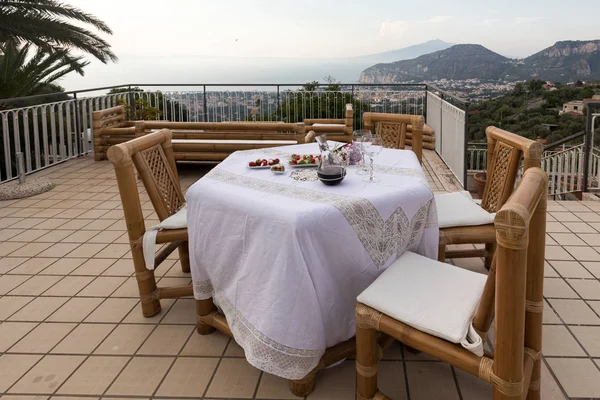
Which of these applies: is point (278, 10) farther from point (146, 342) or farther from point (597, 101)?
point (146, 342)

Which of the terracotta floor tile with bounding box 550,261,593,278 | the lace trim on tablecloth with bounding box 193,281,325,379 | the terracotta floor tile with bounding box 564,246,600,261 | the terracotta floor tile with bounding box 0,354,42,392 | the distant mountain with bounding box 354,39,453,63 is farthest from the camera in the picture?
the distant mountain with bounding box 354,39,453,63

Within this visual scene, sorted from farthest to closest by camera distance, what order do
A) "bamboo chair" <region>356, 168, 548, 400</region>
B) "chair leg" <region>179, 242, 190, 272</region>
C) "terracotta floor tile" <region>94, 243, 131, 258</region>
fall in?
"terracotta floor tile" <region>94, 243, 131, 258</region> → "chair leg" <region>179, 242, 190, 272</region> → "bamboo chair" <region>356, 168, 548, 400</region>

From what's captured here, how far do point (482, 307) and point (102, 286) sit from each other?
7.30ft

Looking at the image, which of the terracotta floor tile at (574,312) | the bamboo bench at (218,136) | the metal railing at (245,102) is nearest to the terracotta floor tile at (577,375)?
the terracotta floor tile at (574,312)

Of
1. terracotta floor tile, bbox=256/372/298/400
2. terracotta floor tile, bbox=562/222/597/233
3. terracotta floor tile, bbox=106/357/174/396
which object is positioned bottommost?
terracotta floor tile, bbox=256/372/298/400

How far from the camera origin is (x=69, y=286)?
287 cm

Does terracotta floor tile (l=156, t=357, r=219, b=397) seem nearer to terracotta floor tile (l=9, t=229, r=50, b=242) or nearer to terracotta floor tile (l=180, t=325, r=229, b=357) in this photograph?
terracotta floor tile (l=180, t=325, r=229, b=357)

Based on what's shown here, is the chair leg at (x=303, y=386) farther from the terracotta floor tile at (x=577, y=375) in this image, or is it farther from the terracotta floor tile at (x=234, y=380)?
the terracotta floor tile at (x=577, y=375)

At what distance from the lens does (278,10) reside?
1100 cm

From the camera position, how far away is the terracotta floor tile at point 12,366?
6.56ft

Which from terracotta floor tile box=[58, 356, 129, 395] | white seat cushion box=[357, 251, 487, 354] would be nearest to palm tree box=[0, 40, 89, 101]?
terracotta floor tile box=[58, 356, 129, 395]

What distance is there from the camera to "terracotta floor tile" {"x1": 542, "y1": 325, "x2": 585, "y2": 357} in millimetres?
2113

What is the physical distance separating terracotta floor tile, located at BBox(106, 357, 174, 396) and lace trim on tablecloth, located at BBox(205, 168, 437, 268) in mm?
841

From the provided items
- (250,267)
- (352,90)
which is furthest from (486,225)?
(352,90)
